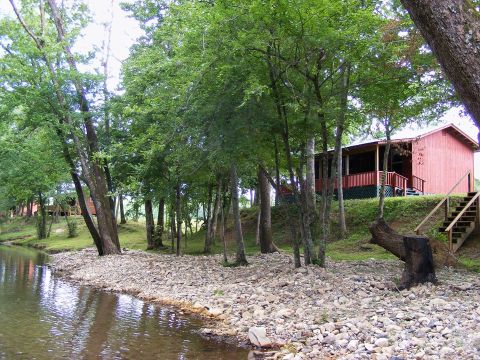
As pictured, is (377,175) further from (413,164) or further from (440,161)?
(440,161)

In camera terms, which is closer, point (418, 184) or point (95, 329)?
point (95, 329)

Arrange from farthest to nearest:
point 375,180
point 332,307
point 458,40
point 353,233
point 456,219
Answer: point 375,180
point 353,233
point 456,219
point 332,307
point 458,40

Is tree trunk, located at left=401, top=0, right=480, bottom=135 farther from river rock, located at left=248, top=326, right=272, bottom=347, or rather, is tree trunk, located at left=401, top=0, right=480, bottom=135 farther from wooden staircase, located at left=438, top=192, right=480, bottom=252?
wooden staircase, located at left=438, top=192, right=480, bottom=252

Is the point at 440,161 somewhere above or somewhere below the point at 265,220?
above

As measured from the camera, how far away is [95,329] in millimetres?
8102

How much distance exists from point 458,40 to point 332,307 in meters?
5.65

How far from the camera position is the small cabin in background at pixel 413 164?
2352cm

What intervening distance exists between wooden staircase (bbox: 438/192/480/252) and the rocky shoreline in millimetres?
3071

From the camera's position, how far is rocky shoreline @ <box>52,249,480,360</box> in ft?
19.6

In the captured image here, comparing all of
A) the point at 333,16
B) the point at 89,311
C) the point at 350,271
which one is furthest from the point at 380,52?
the point at 89,311

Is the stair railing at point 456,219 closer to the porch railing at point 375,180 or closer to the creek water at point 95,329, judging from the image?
the porch railing at point 375,180

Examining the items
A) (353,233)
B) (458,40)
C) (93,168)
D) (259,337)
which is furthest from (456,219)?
(93,168)

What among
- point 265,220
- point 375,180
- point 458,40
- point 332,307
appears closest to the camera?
point 458,40

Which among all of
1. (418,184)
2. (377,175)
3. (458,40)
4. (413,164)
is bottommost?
(458,40)
